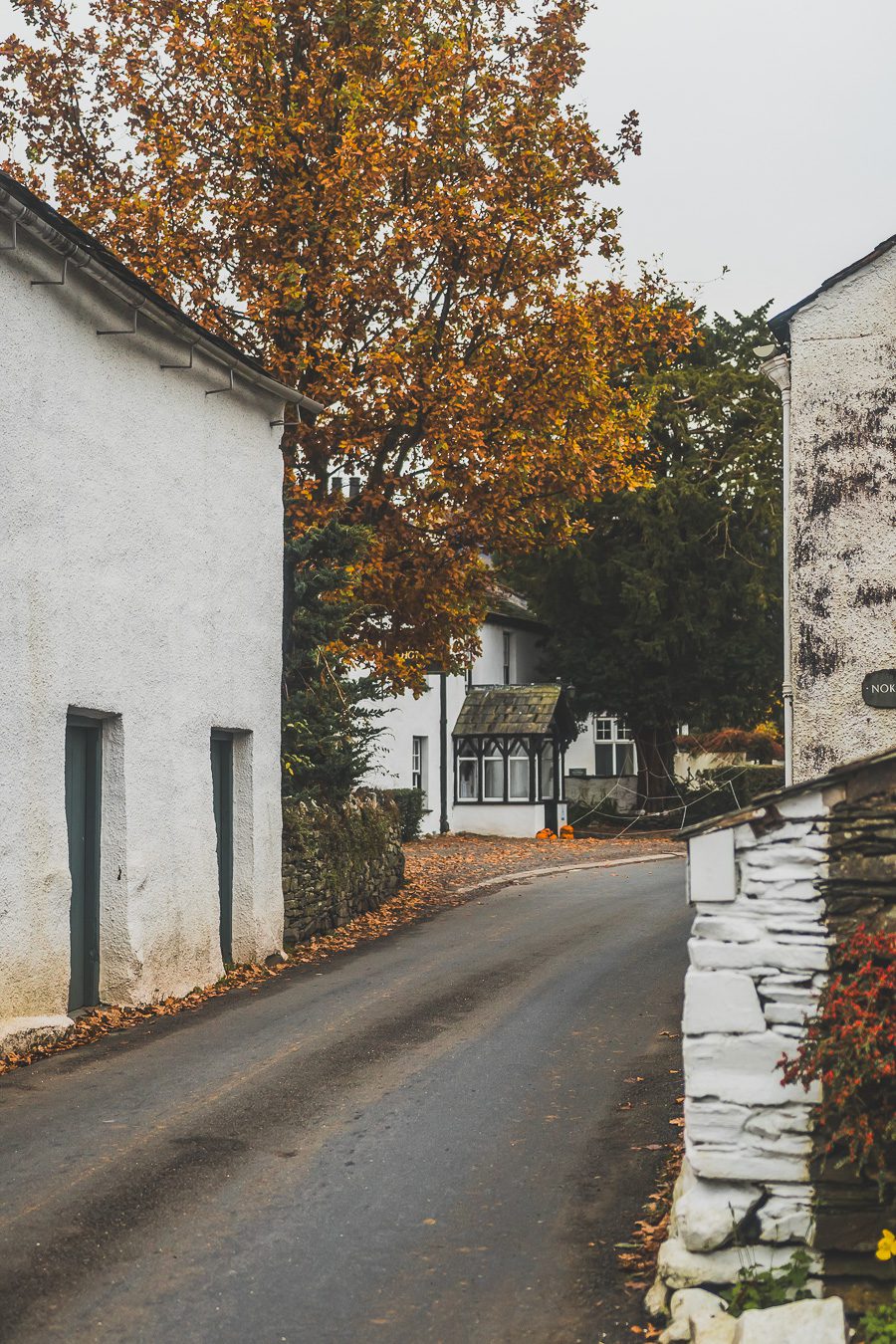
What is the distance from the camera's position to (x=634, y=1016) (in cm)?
1245

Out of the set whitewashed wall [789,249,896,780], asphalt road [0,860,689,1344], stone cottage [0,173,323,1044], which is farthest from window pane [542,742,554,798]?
whitewashed wall [789,249,896,780]

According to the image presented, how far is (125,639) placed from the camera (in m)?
13.1

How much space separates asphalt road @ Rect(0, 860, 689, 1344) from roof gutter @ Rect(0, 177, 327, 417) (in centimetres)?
624

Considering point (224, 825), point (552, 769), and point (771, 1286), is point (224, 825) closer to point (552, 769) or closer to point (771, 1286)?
point (771, 1286)

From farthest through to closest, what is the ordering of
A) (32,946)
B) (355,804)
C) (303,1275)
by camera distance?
(355,804) < (32,946) < (303,1275)

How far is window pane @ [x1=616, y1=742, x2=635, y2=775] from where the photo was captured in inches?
2044

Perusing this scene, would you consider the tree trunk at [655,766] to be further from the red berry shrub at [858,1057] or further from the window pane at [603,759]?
the red berry shrub at [858,1057]

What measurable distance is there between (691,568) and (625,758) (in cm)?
1303

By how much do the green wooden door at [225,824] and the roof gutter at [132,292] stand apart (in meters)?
3.80

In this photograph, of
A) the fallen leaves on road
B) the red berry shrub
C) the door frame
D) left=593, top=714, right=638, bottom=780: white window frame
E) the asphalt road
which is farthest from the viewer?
left=593, top=714, right=638, bottom=780: white window frame

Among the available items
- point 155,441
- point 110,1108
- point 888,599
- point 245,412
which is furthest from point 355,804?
point 110,1108

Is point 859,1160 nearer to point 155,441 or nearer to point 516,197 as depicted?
point 155,441

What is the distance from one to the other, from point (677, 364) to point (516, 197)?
2335 centimetres

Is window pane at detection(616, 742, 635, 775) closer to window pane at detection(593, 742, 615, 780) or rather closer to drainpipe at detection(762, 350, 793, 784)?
window pane at detection(593, 742, 615, 780)
